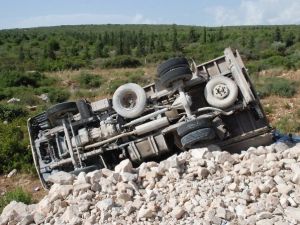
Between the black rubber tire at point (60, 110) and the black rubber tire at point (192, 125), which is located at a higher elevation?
the black rubber tire at point (60, 110)

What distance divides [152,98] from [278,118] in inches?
268

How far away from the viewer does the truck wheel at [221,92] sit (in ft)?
28.6

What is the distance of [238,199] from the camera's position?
6109 mm

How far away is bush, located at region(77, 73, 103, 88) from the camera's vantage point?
25.5m

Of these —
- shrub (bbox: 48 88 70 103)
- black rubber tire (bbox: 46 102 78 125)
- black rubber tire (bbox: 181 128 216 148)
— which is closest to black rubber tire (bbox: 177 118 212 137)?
black rubber tire (bbox: 181 128 216 148)

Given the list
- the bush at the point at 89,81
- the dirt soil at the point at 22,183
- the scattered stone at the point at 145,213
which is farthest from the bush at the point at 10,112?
the scattered stone at the point at 145,213

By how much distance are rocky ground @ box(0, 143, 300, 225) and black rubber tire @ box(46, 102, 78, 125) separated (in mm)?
2316

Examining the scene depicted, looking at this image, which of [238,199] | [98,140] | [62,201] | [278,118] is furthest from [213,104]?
[278,118]

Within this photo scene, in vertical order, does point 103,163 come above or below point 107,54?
below

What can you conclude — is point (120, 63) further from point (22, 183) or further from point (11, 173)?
point (22, 183)

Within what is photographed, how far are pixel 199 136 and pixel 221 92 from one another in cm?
120

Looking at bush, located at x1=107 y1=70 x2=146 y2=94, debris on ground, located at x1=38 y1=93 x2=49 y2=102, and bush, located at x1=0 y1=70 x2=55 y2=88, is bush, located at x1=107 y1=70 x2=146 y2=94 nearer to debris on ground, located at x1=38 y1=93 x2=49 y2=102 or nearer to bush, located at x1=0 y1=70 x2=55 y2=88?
debris on ground, located at x1=38 y1=93 x2=49 y2=102

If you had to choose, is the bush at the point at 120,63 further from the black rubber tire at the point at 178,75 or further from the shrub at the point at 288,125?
the black rubber tire at the point at 178,75

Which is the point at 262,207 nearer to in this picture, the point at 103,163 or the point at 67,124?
the point at 103,163
